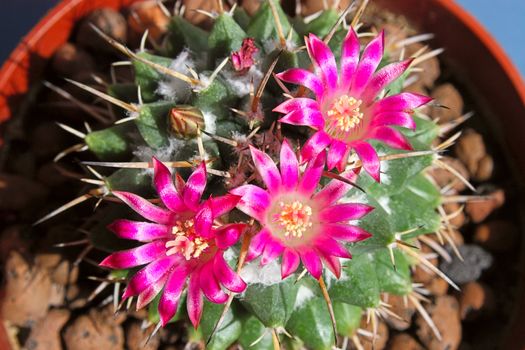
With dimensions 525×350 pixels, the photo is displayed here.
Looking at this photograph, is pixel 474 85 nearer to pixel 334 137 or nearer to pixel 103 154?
pixel 334 137

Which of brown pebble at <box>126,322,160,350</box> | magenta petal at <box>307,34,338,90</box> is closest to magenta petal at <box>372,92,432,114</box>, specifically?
magenta petal at <box>307,34,338,90</box>

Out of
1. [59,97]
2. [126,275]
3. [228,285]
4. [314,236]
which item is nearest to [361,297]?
[314,236]

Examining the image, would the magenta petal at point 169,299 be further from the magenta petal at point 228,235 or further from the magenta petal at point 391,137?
the magenta petal at point 391,137

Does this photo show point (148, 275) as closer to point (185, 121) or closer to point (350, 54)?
point (185, 121)

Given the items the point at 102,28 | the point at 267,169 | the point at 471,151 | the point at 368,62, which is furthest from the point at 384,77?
the point at 102,28

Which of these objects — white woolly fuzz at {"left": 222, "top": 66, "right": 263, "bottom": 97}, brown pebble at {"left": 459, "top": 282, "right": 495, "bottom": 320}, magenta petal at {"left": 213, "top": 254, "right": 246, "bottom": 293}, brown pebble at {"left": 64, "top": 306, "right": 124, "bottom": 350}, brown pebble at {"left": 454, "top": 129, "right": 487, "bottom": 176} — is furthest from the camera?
brown pebble at {"left": 454, "top": 129, "right": 487, "bottom": 176}

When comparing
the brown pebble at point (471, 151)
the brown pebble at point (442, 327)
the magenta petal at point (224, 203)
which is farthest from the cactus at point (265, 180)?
the brown pebble at point (471, 151)

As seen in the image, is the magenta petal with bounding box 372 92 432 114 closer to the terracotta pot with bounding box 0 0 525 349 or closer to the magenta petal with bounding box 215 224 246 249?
the magenta petal with bounding box 215 224 246 249
